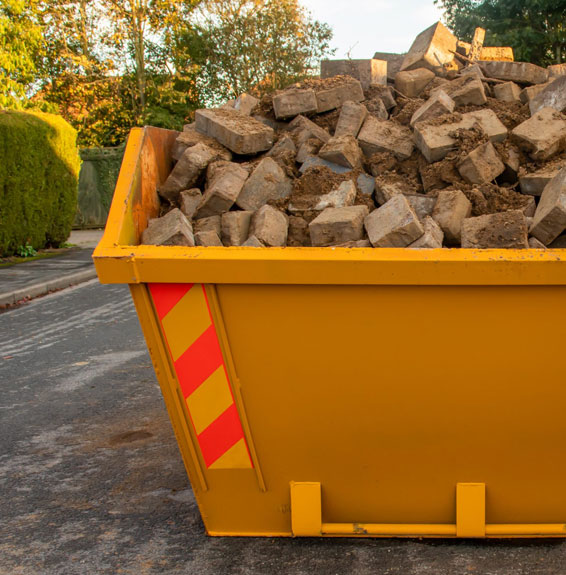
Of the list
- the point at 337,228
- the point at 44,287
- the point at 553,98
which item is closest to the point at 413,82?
the point at 553,98

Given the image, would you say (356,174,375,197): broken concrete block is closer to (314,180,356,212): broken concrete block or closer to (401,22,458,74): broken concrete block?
(314,180,356,212): broken concrete block

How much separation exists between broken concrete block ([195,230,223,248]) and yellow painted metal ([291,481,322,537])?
40.3 inches

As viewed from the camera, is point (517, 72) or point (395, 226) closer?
point (395, 226)

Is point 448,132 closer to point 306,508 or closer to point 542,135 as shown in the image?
point 542,135

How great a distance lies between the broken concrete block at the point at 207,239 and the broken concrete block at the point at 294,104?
145cm

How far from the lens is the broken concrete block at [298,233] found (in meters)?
3.00

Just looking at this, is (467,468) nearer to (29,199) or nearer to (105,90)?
(29,199)

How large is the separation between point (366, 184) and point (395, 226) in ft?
2.40

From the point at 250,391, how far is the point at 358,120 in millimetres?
1985

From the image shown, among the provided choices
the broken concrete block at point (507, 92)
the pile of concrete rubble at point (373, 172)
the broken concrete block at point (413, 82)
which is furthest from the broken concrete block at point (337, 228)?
the broken concrete block at point (413, 82)

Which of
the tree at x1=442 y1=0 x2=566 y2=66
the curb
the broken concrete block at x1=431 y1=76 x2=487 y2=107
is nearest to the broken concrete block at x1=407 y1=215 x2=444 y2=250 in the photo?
the broken concrete block at x1=431 y1=76 x2=487 y2=107

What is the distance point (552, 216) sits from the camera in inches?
102

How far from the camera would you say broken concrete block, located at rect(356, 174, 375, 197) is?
129 inches

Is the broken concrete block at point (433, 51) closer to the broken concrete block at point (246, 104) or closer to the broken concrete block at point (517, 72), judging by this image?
the broken concrete block at point (517, 72)
